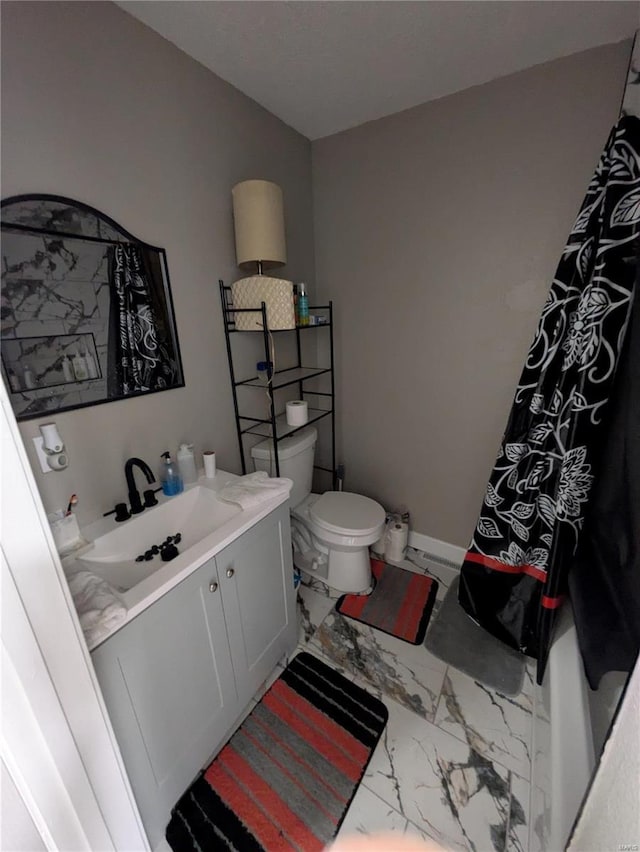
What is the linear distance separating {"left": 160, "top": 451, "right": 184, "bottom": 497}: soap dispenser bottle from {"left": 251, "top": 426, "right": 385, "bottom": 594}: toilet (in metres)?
0.49

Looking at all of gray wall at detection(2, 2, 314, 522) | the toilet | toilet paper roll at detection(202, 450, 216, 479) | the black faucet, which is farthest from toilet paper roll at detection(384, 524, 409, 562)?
the black faucet

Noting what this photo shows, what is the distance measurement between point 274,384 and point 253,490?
75 cm

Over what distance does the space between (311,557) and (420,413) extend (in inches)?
41.1

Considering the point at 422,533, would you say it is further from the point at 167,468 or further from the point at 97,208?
the point at 97,208

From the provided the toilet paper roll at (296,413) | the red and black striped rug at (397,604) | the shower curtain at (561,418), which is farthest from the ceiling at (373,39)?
the red and black striped rug at (397,604)

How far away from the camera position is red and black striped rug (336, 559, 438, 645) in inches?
65.7

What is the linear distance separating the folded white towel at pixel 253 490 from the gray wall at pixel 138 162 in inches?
13.5

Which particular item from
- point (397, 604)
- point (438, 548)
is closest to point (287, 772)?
point (397, 604)

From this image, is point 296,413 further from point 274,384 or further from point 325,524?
point 325,524

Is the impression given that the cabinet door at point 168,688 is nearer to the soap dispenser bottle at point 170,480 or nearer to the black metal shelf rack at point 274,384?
the soap dispenser bottle at point 170,480

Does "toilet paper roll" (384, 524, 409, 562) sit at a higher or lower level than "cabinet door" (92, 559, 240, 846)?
lower

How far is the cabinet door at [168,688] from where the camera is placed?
0.84 m

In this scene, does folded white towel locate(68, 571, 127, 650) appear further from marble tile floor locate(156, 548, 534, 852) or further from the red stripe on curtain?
the red stripe on curtain

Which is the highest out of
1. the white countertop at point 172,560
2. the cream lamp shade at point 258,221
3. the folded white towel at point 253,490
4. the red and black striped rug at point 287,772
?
the cream lamp shade at point 258,221
